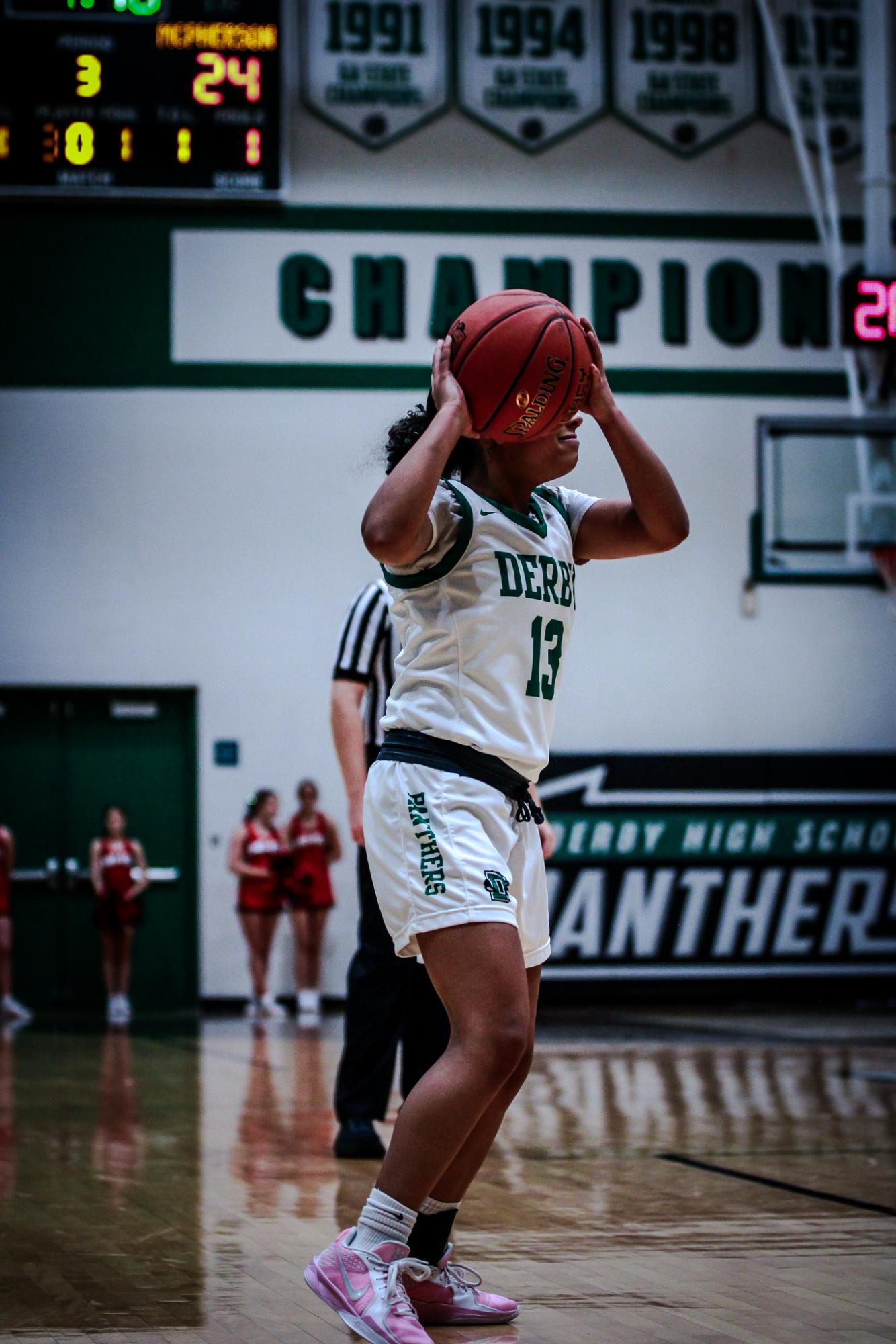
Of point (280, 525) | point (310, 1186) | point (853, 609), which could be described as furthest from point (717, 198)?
point (310, 1186)

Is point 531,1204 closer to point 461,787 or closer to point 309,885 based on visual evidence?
point 461,787

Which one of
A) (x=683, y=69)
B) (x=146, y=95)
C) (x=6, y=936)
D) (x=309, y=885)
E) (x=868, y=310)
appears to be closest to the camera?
(x=868, y=310)

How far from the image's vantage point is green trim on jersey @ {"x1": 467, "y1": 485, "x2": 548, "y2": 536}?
3195 mm

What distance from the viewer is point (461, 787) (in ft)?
9.89

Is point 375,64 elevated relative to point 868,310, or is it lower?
elevated

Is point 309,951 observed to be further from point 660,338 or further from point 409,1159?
point 409,1159

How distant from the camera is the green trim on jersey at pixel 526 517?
320 centimetres

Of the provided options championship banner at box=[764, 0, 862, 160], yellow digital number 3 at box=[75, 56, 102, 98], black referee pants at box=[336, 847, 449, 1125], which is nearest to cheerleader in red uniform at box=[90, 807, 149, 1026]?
yellow digital number 3 at box=[75, 56, 102, 98]

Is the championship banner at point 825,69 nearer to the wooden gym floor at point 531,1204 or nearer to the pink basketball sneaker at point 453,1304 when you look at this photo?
the wooden gym floor at point 531,1204

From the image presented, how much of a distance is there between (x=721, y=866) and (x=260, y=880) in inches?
145

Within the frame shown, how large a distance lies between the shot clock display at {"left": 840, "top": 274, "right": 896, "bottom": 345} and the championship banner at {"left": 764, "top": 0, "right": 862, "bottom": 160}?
14.9ft

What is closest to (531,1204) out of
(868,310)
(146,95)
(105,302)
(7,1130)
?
(7,1130)

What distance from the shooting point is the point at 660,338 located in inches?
556

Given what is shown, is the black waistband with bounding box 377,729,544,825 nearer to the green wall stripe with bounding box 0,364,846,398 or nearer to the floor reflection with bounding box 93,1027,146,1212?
the floor reflection with bounding box 93,1027,146,1212
